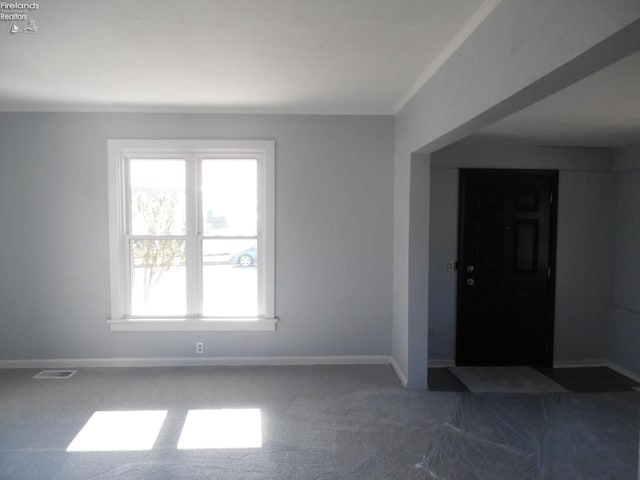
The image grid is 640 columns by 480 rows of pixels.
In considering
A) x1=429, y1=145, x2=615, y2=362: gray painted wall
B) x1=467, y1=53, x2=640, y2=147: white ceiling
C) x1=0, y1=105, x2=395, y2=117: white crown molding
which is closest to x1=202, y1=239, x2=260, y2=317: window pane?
x1=0, y1=105, x2=395, y2=117: white crown molding

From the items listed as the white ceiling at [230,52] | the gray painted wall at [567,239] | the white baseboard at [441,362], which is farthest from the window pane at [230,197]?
the white baseboard at [441,362]

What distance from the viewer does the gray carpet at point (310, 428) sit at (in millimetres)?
2521

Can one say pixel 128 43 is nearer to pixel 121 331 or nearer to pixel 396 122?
pixel 396 122

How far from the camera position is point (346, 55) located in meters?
2.68

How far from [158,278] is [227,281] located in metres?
0.72

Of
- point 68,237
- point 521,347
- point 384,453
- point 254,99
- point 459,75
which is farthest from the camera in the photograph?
point 521,347

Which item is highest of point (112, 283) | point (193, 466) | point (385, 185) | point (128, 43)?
point (128, 43)

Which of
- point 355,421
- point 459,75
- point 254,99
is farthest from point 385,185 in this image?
point 355,421

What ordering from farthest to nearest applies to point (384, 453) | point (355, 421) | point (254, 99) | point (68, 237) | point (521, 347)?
point (521, 347), point (68, 237), point (254, 99), point (355, 421), point (384, 453)

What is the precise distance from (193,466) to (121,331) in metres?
2.10

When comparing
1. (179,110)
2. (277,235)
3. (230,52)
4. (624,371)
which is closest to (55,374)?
(277,235)

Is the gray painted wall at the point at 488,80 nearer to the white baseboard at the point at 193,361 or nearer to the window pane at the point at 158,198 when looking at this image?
the white baseboard at the point at 193,361

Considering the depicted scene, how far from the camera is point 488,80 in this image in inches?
78.6

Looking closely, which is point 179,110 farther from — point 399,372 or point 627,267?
point 627,267
